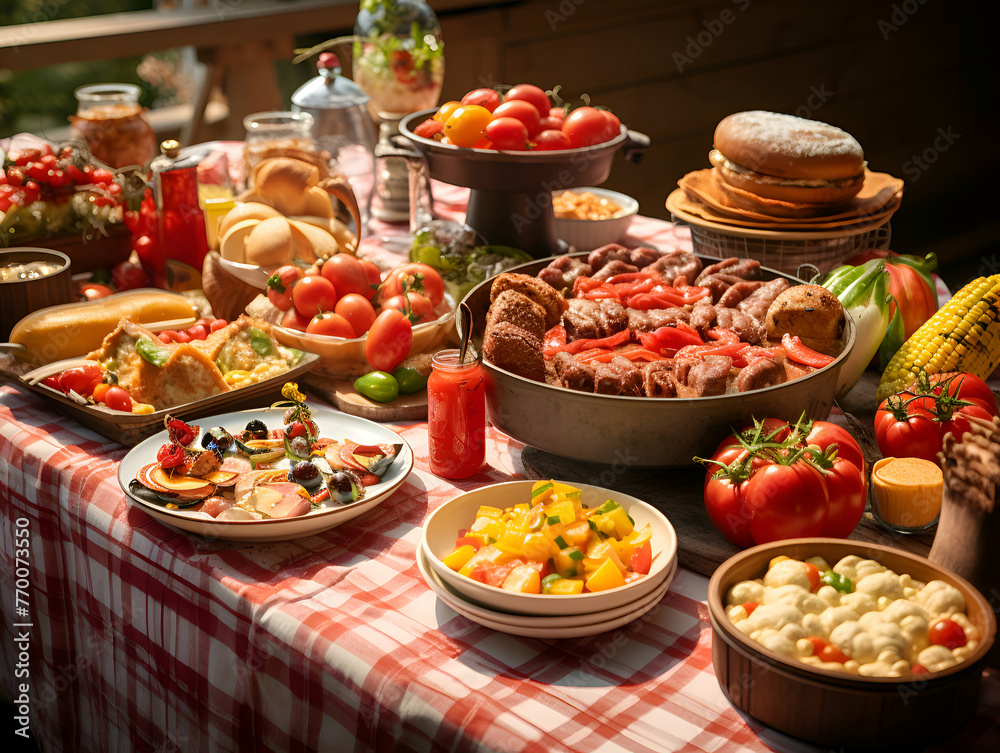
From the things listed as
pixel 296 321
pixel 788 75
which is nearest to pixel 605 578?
pixel 296 321

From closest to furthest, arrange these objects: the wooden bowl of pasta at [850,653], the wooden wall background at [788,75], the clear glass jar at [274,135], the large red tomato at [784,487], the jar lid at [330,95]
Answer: the wooden bowl of pasta at [850,653] → the large red tomato at [784,487] → the clear glass jar at [274,135] → the jar lid at [330,95] → the wooden wall background at [788,75]

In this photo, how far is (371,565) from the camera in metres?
1.51

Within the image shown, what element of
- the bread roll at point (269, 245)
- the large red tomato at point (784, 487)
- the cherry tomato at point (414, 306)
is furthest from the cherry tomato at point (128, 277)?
the large red tomato at point (784, 487)

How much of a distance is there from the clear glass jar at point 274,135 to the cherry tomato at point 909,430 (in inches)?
72.4

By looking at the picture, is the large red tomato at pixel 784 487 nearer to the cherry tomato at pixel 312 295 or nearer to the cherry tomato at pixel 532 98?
the cherry tomato at pixel 312 295

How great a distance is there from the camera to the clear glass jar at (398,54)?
3082mm

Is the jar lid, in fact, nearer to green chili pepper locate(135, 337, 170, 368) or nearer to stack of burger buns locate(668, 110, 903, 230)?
stack of burger buns locate(668, 110, 903, 230)

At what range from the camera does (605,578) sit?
129 centimetres

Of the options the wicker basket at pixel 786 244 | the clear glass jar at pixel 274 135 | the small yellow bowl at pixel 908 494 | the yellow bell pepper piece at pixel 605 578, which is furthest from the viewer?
the clear glass jar at pixel 274 135

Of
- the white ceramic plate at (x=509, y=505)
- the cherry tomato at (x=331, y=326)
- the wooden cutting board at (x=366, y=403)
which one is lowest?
the wooden cutting board at (x=366, y=403)

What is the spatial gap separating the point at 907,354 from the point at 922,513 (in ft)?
1.62

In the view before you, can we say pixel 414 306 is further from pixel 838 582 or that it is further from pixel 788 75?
pixel 788 75

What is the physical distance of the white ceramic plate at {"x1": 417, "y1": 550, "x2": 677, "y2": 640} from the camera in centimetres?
125

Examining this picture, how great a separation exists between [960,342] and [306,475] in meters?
1.40
